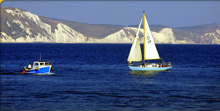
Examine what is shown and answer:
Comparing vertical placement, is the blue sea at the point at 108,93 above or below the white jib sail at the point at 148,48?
below

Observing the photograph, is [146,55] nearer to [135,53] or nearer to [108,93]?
[135,53]

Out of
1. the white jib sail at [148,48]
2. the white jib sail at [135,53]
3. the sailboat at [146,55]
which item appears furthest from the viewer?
the white jib sail at [148,48]

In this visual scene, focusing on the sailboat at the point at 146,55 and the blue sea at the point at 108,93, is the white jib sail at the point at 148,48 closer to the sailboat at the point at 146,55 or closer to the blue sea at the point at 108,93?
the sailboat at the point at 146,55

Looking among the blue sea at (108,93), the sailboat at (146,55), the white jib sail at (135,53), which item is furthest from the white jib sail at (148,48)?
the blue sea at (108,93)

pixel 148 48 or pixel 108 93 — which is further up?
pixel 148 48

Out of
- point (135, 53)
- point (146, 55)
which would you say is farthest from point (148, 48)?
point (135, 53)

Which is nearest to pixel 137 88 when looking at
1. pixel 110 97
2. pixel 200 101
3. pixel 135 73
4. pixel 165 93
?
pixel 165 93

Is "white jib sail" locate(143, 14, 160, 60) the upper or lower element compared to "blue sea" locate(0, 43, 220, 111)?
upper

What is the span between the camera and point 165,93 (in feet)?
165

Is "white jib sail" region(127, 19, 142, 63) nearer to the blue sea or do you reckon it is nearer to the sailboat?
the sailboat

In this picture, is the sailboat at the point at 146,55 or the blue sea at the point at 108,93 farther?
the sailboat at the point at 146,55

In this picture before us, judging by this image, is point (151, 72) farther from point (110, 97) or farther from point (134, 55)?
point (110, 97)

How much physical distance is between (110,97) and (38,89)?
10942 mm

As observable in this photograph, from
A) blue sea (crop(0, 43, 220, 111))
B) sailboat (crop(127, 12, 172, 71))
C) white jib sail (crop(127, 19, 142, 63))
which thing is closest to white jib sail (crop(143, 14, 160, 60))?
sailboat (crop(127, 12, 172, 71))
